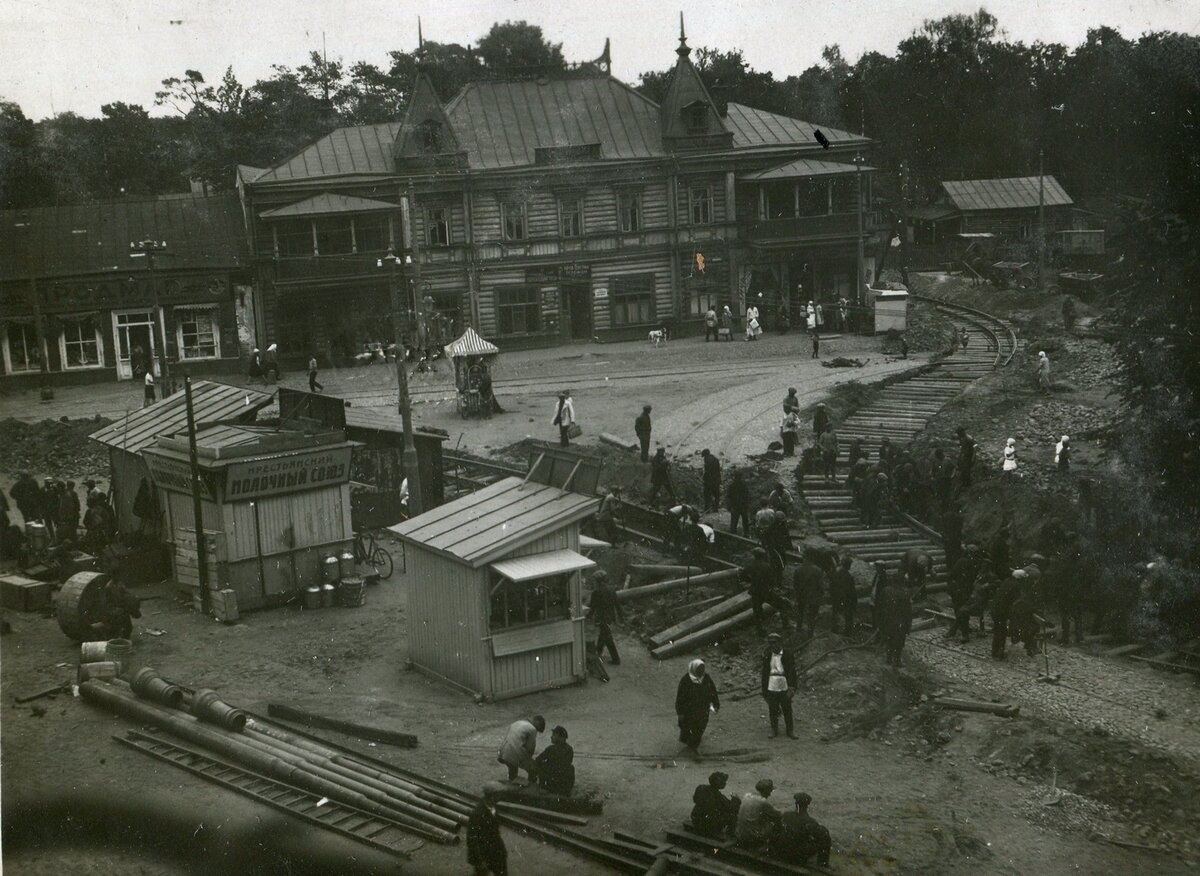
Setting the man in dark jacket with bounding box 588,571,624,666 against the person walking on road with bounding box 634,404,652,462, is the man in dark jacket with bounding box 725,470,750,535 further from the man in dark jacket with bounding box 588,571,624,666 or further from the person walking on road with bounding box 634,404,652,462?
the man in dark jacket with bounding box 588,571,624,666

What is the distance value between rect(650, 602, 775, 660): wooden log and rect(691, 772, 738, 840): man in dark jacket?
652cm

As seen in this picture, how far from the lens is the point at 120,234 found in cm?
4288

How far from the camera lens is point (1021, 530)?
25125mm

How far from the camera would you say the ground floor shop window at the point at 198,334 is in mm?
41719

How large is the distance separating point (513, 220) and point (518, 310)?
3.53 metres

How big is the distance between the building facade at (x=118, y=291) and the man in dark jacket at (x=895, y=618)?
92.5ft

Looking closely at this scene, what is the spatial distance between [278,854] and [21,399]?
29.0m

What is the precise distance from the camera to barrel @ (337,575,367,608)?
21266 mm

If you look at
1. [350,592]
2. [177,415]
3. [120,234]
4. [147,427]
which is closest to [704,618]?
[350,592]

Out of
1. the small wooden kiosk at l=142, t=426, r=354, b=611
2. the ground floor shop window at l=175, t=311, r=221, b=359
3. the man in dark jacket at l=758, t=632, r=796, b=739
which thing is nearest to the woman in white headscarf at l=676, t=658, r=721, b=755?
the man in dark jacket at l=758, t=632, r=796, b=739

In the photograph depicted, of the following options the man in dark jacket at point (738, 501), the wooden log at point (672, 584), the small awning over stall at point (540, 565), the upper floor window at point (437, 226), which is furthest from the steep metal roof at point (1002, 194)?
the small awning over stall at point (540, 565)

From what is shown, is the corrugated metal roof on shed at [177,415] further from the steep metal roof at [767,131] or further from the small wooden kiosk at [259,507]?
the steep metal roof at [767,131]

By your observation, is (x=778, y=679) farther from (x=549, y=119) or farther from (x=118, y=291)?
(x=549, y=119)

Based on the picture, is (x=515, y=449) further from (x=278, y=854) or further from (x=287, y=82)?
(x=287, y=82)
